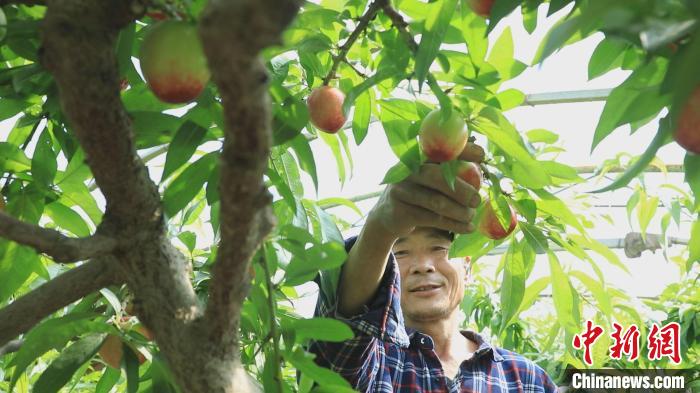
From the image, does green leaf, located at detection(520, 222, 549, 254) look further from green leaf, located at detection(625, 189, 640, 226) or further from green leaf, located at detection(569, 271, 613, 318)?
green leaf, located at detection(625, 189, 640, 226)

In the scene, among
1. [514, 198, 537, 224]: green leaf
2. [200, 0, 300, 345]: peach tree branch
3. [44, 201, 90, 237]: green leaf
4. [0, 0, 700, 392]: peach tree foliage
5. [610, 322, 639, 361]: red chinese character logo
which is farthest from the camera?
[610, 322, 639, 361]: red chinese character logo

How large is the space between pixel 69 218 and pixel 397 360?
1.25 m

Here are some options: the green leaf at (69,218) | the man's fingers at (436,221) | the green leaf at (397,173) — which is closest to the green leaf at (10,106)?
the green leaf at (69,218)

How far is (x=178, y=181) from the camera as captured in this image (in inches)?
31.9

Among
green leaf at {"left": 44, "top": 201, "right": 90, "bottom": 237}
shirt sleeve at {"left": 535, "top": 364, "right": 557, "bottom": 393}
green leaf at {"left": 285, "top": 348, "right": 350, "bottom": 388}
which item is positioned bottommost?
green leaf at {"left": 285, "top": 348, "right": 350, "bottom": 388}

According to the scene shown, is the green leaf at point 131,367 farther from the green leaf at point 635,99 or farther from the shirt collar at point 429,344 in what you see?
the shirt collar at point 429,344

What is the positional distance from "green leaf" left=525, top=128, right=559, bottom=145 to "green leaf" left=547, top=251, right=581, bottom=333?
23cm

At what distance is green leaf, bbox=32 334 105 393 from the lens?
881 millimetres

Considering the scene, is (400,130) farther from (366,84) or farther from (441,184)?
(366,84)

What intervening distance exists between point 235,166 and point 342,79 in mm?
668

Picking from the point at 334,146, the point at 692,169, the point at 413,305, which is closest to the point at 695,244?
the point at 692,169

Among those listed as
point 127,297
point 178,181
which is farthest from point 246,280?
point 127,297

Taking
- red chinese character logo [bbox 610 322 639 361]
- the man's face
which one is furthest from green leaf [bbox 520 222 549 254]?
red chinese character logo [bbox 610 322 639 361]

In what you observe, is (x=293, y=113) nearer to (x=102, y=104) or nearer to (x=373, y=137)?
(x=102, y=104)
